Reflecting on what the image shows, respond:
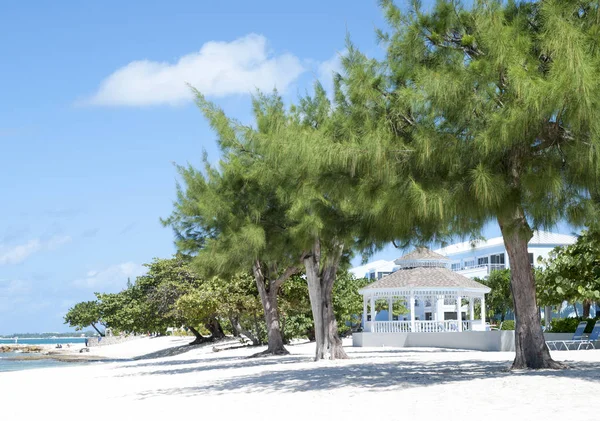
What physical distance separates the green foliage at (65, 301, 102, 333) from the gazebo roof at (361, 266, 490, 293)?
34.1 metres

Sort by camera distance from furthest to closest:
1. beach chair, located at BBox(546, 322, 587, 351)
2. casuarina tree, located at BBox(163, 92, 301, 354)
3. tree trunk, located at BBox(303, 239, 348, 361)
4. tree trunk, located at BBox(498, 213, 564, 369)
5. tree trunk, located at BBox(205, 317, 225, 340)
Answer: tree trunk, located at BBox(205, 317, 225, 340)
beach chair, located at BBox(546, 322, 587, 351)
tree trunk, located at BBox(303, 239, 348, 361)
casuarina tree, located at BBox(163, 92, 301, 354)
tree trunk, located at BBox(498, 213, 564, 369)

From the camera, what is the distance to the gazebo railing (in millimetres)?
34125

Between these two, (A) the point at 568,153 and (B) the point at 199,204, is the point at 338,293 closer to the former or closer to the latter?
(B) the point at 199,204

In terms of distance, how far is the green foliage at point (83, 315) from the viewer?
6556 cm

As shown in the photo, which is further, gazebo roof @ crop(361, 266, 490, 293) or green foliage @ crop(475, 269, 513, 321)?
green foliage @ crop(475, 269, 513, 321)

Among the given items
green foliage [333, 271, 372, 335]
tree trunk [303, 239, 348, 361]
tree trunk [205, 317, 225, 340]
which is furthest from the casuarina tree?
tree trunk [205, 317, 225, 340]

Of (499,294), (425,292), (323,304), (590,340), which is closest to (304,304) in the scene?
(425,292)

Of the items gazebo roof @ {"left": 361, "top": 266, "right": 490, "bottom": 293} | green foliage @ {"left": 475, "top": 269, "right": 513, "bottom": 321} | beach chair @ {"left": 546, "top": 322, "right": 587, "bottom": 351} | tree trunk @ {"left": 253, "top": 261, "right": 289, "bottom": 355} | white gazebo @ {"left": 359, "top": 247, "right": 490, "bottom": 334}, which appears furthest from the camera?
green foliage @ {"left": 475, "top": 269, "right": 513, "bottom": 321}

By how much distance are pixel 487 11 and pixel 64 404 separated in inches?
378

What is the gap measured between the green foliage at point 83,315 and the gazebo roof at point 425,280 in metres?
34.1

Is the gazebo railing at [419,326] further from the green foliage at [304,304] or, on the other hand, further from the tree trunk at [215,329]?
the tree trunk at [215,329]

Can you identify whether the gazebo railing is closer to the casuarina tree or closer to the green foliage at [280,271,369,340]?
the green foliage at [280,271,369,340]

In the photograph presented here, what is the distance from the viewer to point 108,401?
1296 cm

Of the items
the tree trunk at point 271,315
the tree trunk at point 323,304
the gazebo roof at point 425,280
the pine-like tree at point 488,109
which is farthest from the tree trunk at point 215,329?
the pine-like tree at point 488,109
